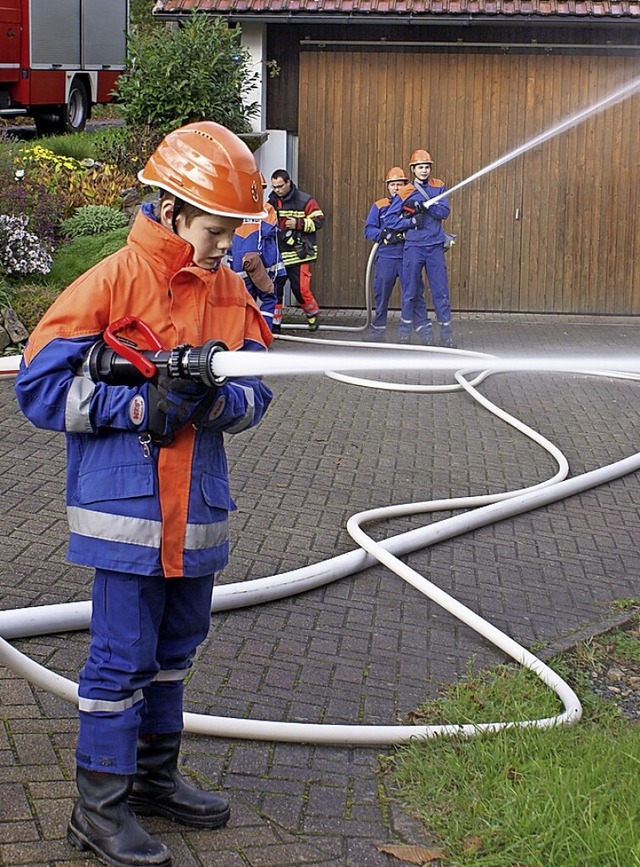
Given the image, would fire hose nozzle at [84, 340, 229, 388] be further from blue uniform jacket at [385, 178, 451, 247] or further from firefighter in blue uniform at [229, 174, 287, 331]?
blue uniform jacket at [385, 178, 451, 247]

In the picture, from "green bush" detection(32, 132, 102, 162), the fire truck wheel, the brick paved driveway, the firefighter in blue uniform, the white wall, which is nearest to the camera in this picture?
the brick paved driveway

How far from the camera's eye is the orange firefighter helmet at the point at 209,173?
10.4ft

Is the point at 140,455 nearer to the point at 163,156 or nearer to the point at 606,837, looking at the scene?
the point at 163,156

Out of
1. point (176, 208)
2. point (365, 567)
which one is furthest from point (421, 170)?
point (176, 208)

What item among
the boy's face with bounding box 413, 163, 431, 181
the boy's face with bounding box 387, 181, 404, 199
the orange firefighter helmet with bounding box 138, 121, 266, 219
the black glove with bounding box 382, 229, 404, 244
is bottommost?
the black glove with bounding box 382, 229, 404, 244

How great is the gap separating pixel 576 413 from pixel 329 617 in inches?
196

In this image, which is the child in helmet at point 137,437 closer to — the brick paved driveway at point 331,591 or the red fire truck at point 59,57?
the brick paved driveway at point 331,591

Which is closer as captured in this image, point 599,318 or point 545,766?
point 545,766

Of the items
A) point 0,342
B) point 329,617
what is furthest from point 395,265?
point 329,617

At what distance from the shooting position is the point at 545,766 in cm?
378

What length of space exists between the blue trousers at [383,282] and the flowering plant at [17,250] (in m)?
3.77

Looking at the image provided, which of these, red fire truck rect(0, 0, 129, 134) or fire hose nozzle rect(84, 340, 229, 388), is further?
red fire truck rect(0, 0, 129, 134)

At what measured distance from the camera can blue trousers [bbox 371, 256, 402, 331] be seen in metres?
13.2

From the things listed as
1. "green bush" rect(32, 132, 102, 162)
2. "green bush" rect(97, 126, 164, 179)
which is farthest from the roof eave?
"green bush" rect(32, 132, 102, 162)
